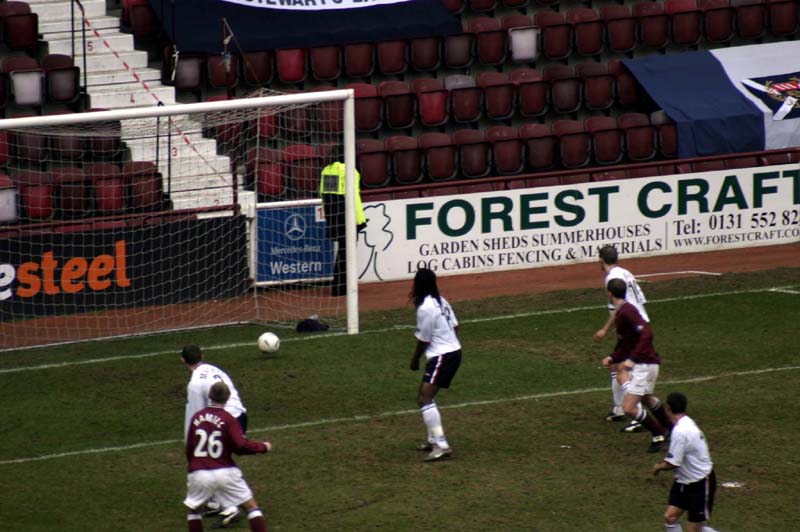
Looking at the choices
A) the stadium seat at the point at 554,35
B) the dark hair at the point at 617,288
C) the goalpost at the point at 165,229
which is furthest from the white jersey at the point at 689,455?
the stadium seat at the point at 554,35

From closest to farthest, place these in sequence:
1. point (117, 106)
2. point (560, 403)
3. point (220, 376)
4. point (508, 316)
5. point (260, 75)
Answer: point (220, 376) < point (560, 403) < point (508, 316) < point (117, 106) < point (260, 75)

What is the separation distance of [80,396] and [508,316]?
652cm

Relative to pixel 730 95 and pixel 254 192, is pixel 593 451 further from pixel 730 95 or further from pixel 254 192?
pixel 730 95

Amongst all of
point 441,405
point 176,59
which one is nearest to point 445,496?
point 441,405

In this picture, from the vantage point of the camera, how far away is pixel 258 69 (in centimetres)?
2480

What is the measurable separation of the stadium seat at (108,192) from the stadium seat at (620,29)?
11352 millimetres

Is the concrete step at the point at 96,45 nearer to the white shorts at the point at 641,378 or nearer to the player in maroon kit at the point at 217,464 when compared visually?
the white shorts at the point at 641,378

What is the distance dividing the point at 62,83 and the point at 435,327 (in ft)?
37.4

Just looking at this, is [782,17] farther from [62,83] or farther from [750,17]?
[62,83]

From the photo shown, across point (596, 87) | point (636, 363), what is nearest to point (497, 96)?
point (596, 87)

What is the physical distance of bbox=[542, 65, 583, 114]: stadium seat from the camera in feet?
85.0

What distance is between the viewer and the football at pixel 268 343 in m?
17.2

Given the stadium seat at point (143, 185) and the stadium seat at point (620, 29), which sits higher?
the stadium seat at point (620, 29)

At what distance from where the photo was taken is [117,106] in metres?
23.0
